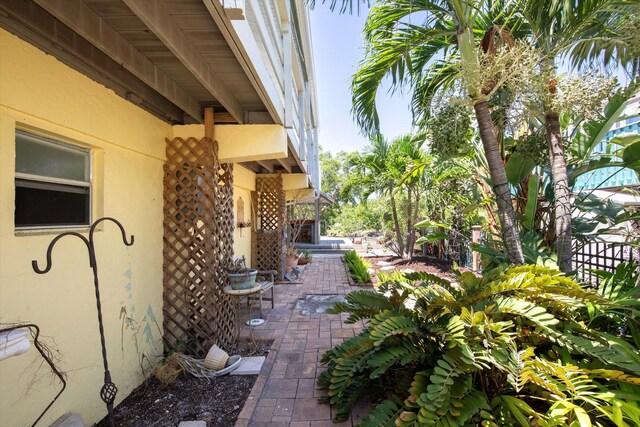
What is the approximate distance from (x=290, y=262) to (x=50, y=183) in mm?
7491

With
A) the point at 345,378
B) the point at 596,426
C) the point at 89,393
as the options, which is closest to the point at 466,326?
the point at 596,426

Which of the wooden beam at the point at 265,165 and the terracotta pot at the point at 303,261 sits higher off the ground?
the wooden beam at the point at 265,165

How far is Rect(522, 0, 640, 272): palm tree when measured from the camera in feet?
8.75

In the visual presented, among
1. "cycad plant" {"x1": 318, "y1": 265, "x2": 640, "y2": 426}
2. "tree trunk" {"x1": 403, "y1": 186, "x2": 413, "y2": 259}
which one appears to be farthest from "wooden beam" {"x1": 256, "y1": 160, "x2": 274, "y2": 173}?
"tree trunk" {"x1": 403, "y1": 186, "x2": 413, "y2": 259}

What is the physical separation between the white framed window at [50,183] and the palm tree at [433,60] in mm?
3275

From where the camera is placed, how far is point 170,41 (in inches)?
73.7

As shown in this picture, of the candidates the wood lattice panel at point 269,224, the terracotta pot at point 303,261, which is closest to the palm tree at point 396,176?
the terracotta pot at point 303,261

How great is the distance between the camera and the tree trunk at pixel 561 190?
296 cm

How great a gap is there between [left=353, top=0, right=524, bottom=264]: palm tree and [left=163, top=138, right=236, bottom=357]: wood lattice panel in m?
2.27

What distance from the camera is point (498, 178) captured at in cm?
294

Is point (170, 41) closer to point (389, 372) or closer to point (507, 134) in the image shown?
point (389, 372)

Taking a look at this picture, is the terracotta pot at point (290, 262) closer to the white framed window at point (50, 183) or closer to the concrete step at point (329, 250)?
the concrete step at point (329, 250)

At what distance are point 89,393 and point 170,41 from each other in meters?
2.87

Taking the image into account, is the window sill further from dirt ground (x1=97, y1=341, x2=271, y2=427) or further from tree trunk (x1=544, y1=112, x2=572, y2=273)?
tree trunk (x1=544, y1=112, x2=572, y2=273)
